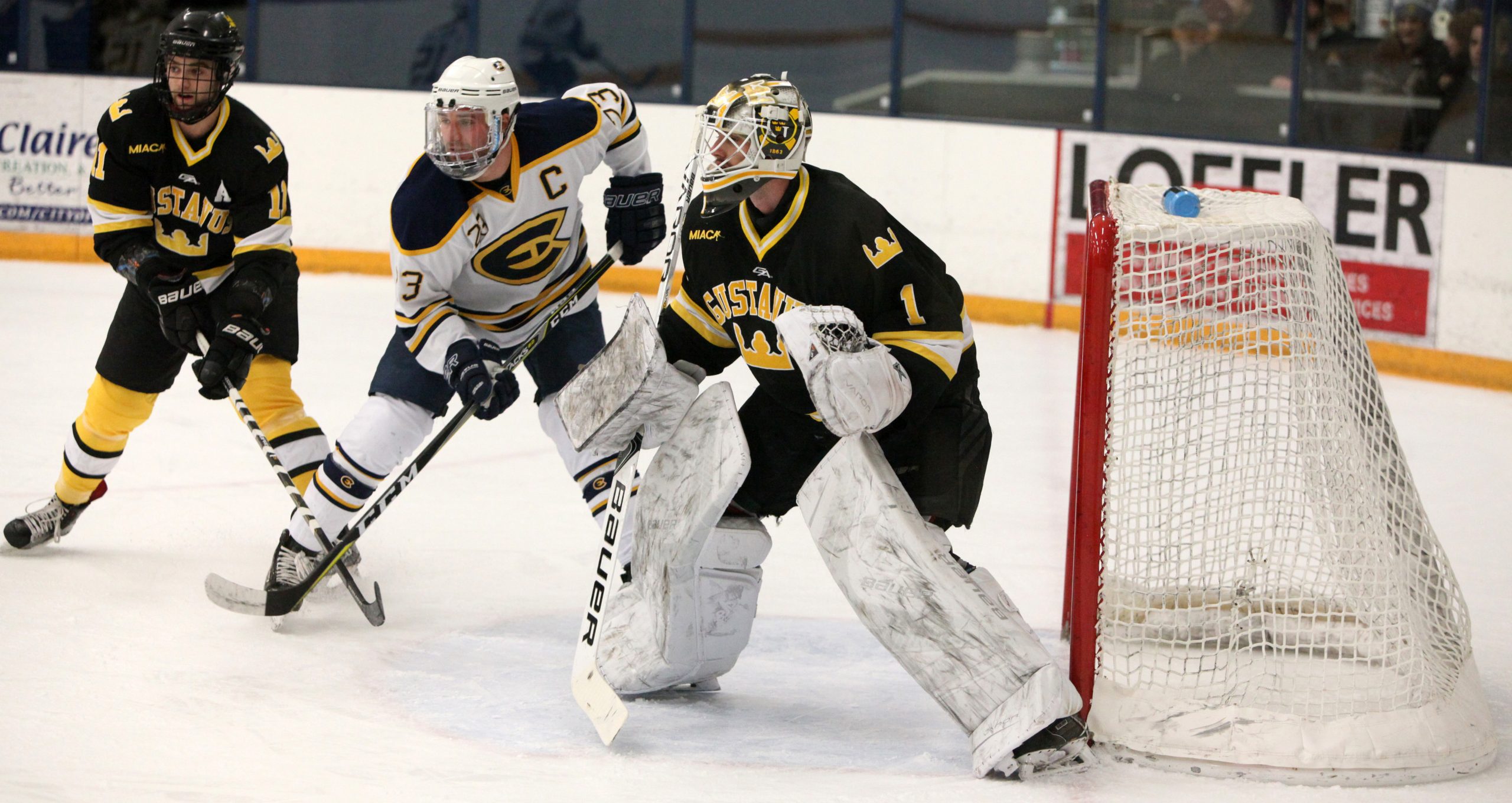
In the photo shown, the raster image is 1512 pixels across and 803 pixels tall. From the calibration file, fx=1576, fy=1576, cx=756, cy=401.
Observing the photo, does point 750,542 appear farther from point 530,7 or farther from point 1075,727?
point 530,7

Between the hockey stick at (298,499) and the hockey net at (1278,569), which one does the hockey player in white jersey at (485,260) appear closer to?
the hockey stick at (298,499)

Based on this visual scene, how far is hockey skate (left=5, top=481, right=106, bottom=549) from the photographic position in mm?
3457

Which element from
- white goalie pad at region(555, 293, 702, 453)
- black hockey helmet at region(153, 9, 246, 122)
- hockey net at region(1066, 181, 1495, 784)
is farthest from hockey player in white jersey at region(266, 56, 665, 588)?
hockey net at region(1066, 181, 1495, 784)

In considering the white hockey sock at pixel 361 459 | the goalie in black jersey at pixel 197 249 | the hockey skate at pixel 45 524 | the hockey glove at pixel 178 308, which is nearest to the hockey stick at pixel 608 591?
the white hockey sock at pixel 361 459

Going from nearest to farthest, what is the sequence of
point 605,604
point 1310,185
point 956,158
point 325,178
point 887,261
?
point 887,261
point 605,604
point 1310,185
point 956,158
point 325,178

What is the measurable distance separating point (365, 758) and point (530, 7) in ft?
18.1

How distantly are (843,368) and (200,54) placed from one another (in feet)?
5.11

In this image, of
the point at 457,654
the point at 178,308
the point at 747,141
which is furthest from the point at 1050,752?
the point at 178,308

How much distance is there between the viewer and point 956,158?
6.54 m

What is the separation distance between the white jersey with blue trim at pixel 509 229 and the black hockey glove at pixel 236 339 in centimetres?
37

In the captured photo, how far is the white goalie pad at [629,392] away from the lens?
2.65m

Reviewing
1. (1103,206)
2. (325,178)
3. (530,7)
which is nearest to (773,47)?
(530,7)

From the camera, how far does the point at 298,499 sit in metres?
3.18

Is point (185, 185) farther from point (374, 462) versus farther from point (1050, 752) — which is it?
point (1050, 752)
